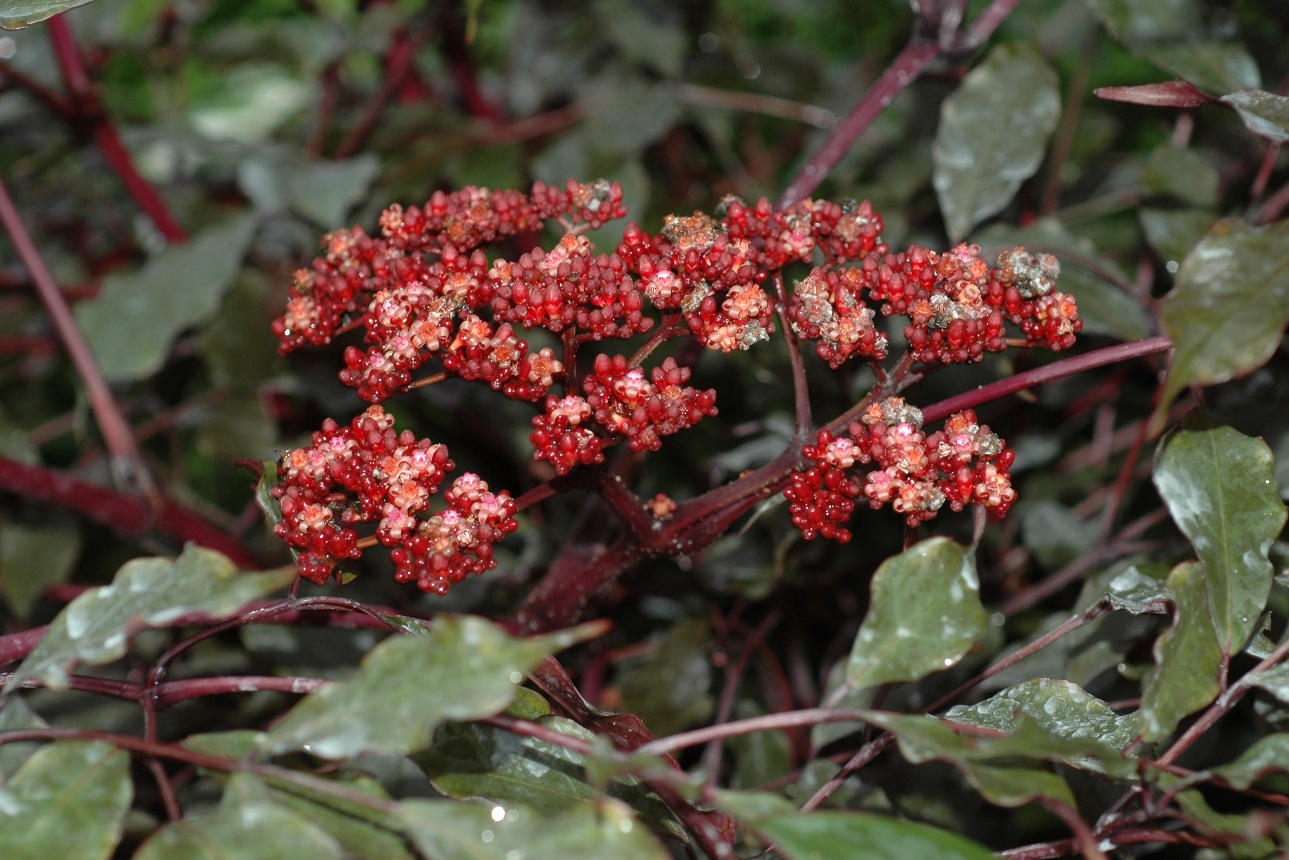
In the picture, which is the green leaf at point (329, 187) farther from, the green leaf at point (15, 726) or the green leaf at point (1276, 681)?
the green leaf at point (1276, 681)

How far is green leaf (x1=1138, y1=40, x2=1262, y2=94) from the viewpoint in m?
0.71

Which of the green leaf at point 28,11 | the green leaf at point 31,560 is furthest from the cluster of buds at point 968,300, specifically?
the green leaf at point 31,560

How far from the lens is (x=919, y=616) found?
1.57ft

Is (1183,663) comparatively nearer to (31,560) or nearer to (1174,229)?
(1174,229)

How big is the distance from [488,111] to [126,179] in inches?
15.9

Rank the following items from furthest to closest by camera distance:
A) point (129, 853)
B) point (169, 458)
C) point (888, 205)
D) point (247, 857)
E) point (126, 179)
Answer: point (169, 458) < point (126, 179) < point (888, 205) < point (129, 853) < point (247, 857)

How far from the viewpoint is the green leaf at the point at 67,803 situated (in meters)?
0.41

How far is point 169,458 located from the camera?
1182 mm

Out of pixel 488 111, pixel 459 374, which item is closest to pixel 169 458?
pixel 488 111

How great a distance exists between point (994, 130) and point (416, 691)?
0.60 metres

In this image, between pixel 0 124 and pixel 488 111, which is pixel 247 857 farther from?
pixel 0 124

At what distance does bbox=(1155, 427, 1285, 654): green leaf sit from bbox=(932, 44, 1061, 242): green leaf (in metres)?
0.28

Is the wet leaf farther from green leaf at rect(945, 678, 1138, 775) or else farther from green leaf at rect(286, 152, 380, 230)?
green leaf at rect(286, 152, 380, 230)

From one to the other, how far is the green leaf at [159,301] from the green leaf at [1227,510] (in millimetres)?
767
